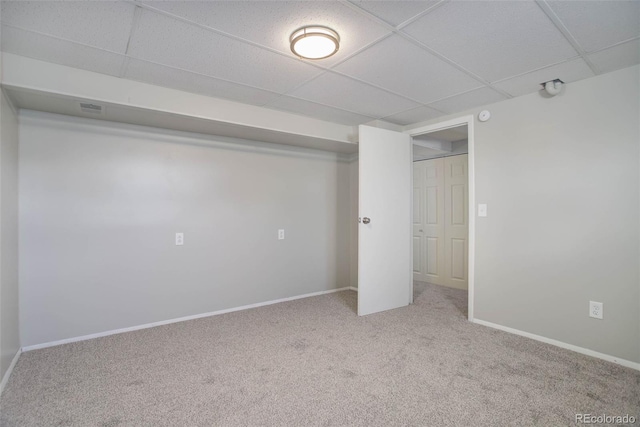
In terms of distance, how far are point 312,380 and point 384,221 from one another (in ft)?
6.24

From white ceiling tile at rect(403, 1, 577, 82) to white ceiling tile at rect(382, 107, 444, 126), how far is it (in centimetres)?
94

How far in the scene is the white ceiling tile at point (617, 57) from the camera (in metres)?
1.95

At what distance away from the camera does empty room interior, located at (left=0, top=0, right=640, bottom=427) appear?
173 centimetres

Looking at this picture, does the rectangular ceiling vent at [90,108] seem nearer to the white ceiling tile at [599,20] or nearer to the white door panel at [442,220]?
the white ceiling tile at [599,20]

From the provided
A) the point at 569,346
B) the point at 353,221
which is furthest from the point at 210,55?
the point at 569,346

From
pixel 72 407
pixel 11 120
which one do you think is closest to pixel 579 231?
pixel 72 407

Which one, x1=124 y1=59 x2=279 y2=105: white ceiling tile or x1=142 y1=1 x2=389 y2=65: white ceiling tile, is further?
x1=124 y1=59 x2=279 y2=105: white ceiling tile

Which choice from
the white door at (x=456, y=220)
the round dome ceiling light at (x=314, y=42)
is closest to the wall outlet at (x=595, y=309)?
the white door at (x=456, y=220)

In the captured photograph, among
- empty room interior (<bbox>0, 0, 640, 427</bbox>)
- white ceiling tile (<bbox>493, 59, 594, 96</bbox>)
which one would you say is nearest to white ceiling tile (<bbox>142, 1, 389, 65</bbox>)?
empty room interior (<bbox>0, 0, 640, 427</bbox>)

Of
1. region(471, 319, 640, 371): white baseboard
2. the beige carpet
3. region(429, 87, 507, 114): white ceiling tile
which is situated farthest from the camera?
region(429, 87, 507, 114): white ceiling tile

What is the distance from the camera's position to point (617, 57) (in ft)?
6.80

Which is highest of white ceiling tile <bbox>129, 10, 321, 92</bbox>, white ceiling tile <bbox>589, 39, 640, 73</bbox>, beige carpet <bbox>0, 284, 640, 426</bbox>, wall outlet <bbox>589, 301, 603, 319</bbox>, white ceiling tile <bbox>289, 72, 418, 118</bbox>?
white ceiling tile <bbox>129, 10, 321, 92</bbox>

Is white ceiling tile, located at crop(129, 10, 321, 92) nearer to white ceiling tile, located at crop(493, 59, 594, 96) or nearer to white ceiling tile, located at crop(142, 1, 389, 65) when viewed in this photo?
white ceiling tile, located at crop(142, 1, 389, 65)

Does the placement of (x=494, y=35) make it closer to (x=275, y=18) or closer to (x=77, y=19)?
(x=275, y=18)
